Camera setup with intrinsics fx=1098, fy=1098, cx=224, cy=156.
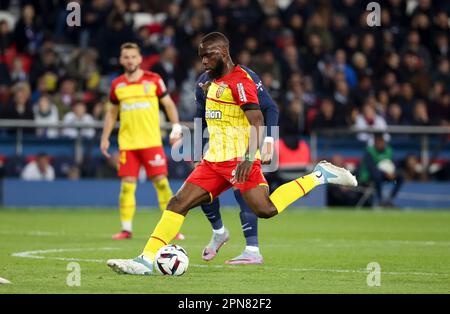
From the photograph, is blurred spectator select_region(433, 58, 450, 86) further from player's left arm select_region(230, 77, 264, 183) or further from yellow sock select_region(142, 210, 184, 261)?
yellow sock select_region(142, 210, 184, 261)

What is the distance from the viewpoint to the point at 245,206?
11.3 meters

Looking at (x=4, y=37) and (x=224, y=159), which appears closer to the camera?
(x=224, y=159)

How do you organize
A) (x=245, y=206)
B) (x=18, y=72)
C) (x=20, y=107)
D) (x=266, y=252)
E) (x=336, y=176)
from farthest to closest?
(x=18, y=72) < (x=20, y=107) < (x=266, y=252) < (x=245, y=206) < (x=336, y=176)

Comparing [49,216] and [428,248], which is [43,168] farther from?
[428,248]

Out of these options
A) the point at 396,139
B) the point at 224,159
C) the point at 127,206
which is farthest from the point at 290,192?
the point at 396,139

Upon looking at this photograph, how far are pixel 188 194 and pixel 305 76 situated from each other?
49.2 ft

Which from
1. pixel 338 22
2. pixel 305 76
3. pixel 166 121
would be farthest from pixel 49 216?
pixel 338 22

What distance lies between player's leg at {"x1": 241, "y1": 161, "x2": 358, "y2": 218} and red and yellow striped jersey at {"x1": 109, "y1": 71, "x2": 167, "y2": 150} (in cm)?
500

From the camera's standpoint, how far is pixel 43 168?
21172 mm

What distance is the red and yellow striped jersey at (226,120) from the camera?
993 centimetres

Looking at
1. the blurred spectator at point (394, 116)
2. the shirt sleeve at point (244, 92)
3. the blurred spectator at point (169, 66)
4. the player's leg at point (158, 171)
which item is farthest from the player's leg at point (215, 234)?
the blurred spectator at point (394, 116)

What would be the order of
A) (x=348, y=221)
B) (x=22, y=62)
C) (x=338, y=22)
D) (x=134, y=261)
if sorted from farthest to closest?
1. (x=338, y=22)
2. (x=22, y=62)
3. (x=348, y=221)
4. (x=134, y=261)

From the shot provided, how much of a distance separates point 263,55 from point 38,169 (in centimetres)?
567

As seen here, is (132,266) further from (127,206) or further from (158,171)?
(158,171)
